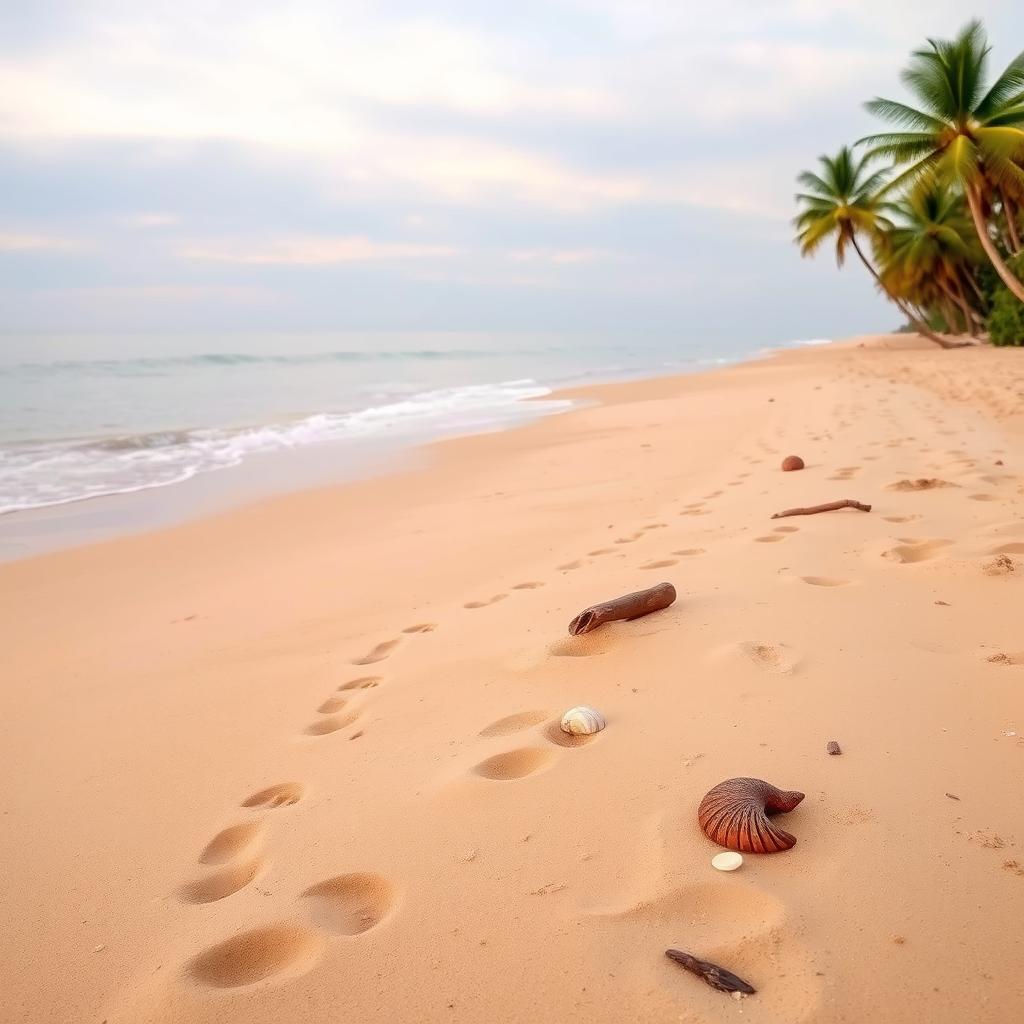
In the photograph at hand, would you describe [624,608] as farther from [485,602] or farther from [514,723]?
[485,602]

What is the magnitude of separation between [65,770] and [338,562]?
2802 millimetres

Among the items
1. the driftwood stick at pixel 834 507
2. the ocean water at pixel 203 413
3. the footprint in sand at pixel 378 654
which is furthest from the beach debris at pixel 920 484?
the ocean water at pixel 203 413

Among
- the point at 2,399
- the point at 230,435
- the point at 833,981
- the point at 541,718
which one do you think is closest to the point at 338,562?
the point at 541,718

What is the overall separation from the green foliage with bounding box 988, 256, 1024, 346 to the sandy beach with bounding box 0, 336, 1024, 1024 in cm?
1975

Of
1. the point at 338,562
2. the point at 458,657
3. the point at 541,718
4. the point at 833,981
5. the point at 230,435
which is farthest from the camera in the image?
the point at 230,435

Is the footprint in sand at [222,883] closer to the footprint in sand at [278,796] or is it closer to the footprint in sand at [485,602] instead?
the footprint in sand at [278,796]

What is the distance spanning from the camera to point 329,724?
2.75 metres

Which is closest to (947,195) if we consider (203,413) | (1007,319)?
(1007,319)

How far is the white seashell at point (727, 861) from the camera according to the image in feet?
5.42

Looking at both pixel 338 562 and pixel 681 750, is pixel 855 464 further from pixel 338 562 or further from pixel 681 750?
pixel 681 750

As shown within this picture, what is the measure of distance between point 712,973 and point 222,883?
120cm

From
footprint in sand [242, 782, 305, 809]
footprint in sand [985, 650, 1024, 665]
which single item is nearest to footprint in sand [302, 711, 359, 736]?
footprint in sand [242, 782, 305, 809]

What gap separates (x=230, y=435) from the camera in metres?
13.8

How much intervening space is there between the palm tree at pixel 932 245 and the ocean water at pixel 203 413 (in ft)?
38.8
